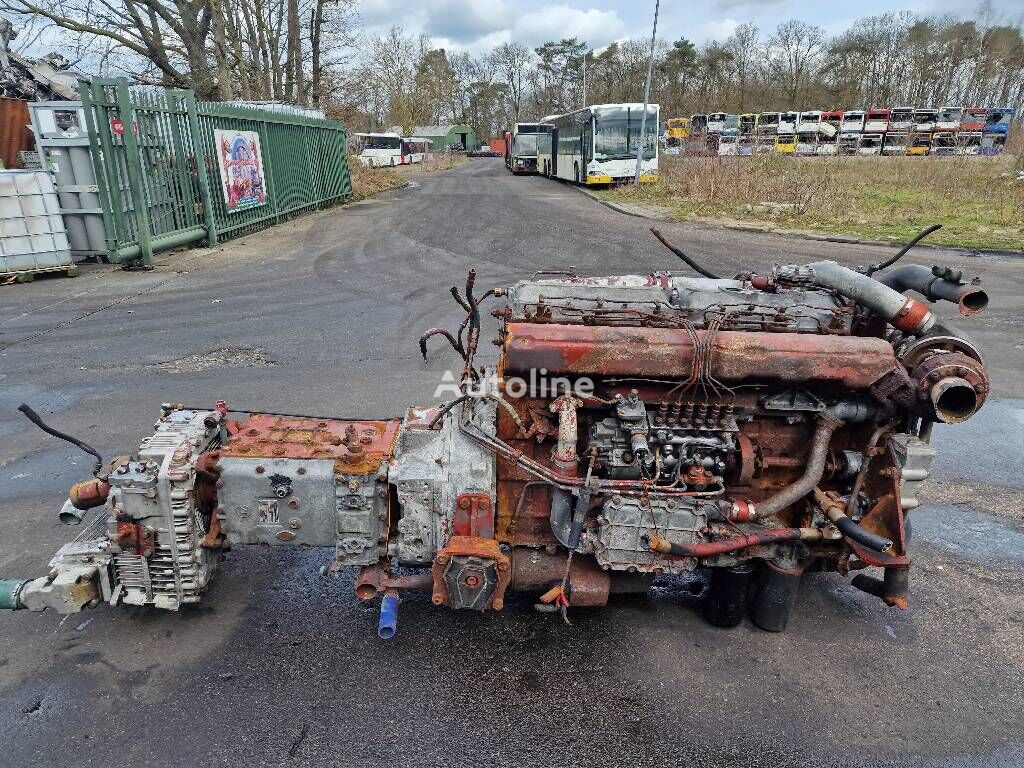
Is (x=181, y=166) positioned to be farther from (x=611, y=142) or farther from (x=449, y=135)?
(x=449, y=135)

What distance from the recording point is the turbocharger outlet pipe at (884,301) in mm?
3246

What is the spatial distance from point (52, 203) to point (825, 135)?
164 feet

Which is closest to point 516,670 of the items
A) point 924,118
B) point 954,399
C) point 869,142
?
point 954,399

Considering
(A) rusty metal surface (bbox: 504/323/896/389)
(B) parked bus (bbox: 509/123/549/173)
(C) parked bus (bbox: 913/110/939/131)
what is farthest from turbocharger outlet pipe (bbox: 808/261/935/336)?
(C) parked bus (bbox: 913/110/939/131)

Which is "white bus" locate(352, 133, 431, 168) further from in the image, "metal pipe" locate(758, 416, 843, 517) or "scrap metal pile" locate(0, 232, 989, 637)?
"metal pipe" locate(758, 416, 843, 517)

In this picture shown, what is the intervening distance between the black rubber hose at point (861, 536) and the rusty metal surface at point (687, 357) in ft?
2.10

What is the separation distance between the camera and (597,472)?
3363 millimetres

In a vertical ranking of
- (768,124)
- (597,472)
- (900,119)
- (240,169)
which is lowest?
(597,472)

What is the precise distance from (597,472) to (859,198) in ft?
72.7

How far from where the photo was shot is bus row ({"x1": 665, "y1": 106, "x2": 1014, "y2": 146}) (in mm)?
46969

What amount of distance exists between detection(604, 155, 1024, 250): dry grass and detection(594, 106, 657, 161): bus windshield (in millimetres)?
1542

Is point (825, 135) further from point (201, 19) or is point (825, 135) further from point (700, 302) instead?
point (700, 302)

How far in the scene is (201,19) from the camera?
932 inches

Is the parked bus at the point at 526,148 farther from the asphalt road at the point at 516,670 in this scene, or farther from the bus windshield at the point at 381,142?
the asphalt road at the point at 516,670
